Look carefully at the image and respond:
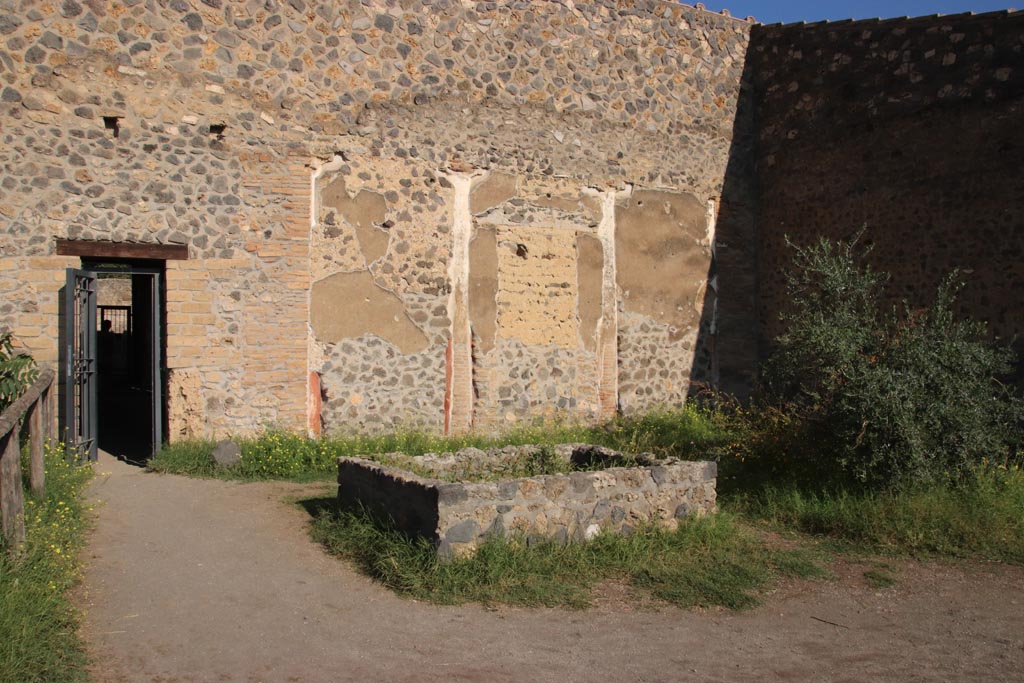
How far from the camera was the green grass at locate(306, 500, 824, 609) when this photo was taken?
531 centimetres

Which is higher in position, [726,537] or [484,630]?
[726,537]

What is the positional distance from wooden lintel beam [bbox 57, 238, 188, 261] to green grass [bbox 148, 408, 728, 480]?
6.29 feet

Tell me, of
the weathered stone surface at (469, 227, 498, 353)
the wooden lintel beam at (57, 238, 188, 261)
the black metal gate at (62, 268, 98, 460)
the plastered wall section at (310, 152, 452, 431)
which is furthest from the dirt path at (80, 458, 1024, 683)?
the weathered stone surface at (469, 227, 498, 353)

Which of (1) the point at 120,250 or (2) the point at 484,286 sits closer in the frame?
(1) the point at 120,250

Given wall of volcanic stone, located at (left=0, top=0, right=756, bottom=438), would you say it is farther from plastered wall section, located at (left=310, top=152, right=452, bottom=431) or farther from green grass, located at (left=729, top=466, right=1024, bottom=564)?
green grass, located at (left=729, top=466, right=1024, bottom=564)

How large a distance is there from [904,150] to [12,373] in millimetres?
9595

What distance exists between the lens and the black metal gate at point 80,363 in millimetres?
8484

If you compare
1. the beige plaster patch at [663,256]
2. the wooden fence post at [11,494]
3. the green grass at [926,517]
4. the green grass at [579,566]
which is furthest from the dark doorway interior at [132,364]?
the green grass at [926,517]

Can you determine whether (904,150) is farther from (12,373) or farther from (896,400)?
(12,373)

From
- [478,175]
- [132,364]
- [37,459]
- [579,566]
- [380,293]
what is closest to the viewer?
[579,566]

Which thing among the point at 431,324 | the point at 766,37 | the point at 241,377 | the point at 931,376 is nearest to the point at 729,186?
the point at 766,37

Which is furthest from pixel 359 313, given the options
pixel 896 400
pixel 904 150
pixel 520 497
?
pixel 904 150

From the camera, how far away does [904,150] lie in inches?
413

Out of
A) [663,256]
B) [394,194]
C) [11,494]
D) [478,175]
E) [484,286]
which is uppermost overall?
[478,175]
